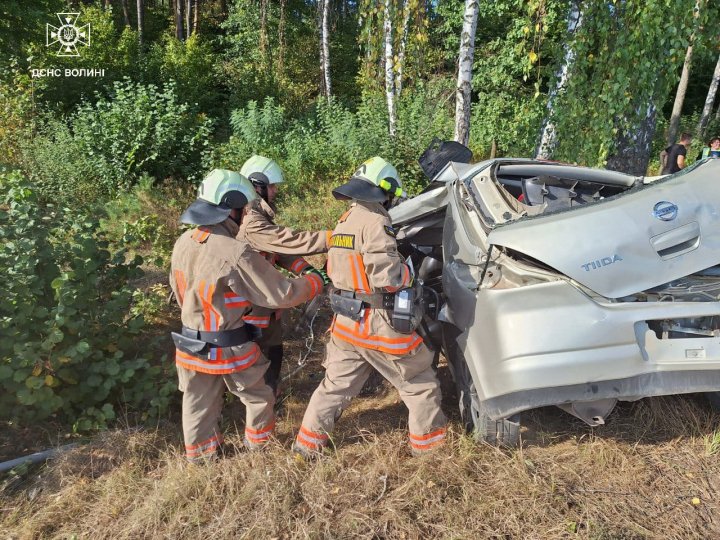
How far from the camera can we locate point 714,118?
15.7 m

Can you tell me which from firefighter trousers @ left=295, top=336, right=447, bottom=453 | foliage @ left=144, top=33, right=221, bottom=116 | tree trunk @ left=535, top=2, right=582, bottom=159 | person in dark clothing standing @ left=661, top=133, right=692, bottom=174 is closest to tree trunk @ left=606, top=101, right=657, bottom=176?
tree trunk @ left=535, top=2, right=582, bottom=159

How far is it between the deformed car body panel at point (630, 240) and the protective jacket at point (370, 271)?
24.3 inches

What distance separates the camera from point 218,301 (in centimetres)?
263

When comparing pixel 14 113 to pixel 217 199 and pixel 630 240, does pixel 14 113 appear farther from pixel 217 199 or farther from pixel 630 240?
pixel 630 240

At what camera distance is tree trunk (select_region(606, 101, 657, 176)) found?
5.57 meters

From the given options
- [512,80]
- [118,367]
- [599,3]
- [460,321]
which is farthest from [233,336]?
[512,80]

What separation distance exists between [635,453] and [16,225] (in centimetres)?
391

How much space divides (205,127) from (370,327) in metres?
7.55

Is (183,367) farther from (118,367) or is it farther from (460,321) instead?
(460,321)

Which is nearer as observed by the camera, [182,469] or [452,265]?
[182,469]

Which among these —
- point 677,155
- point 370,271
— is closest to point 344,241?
point 370,271

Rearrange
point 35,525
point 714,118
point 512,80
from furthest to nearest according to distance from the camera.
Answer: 1. point 714,118
2. point 512,80
3. point 35,525

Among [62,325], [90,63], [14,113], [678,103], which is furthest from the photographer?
[678,103]

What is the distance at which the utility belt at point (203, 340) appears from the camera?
2652 millimetres
